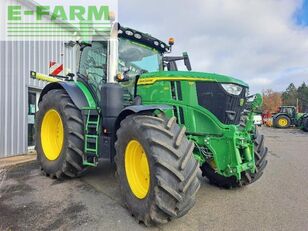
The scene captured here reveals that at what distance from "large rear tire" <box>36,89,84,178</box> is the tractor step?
112mm

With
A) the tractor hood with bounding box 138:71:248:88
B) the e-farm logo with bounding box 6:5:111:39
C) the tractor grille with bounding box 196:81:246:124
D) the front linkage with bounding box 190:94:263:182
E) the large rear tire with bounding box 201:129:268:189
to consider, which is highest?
the e-farm logo with bounding box 6:5:111:39

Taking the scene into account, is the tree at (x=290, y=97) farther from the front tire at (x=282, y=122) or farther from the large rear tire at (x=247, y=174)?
the large rear tire at (x=247, y=174)

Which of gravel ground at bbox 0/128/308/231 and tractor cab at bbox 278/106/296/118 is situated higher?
tractor cab at bbox 278/106/296/118

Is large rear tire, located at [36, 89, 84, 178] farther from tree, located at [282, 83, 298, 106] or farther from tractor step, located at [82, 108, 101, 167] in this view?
tree, located at [282, 83, 298, 106]

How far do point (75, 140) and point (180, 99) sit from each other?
201 centimetres

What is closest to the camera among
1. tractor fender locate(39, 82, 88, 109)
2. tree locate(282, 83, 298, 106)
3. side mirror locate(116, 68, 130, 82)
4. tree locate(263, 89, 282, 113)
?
side mirror locate(116, 68, 130, 82)

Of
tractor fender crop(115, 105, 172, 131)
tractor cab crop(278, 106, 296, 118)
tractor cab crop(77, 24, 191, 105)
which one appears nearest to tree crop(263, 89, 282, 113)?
tractor cab crop(278, 106, 296, 118)

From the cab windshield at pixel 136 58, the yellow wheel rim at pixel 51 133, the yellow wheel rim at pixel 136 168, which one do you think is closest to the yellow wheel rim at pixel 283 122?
the cab windshield at pixel 136 58

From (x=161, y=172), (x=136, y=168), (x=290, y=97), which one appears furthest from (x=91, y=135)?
(x=290, y=97)

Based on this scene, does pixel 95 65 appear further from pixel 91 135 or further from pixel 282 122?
pixel 282 122

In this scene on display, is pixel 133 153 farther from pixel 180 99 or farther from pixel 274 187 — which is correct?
pixel 274 187

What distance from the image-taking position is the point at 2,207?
3.96 meters

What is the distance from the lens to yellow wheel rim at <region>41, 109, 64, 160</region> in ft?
18.9

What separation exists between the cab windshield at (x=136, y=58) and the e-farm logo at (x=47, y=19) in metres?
2.10
